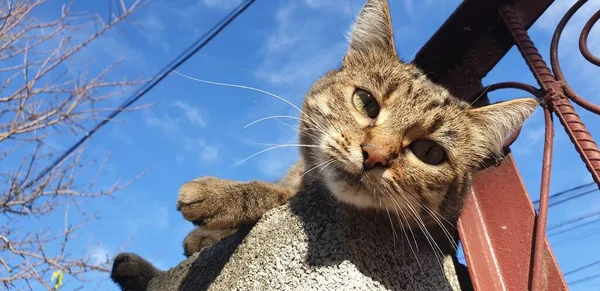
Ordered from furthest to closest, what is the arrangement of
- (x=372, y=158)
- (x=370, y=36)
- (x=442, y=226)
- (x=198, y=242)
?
(x=198, y=242) → (x=370, y=36) → (x=442, y=226) → (x=372, y=158)

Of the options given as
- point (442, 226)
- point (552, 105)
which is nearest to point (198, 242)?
point (442, 226)

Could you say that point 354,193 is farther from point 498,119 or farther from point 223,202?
point 498,119

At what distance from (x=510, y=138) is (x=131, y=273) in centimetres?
150

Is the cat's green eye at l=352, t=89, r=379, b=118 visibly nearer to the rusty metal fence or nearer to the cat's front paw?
the rusty metal fence

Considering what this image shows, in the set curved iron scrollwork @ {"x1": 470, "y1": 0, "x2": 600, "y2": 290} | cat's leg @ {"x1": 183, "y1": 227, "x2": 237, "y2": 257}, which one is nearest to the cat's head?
curved iron scrollwork @ {"x1": 470, "y1": 0, "x2": 600, "y2": 290}

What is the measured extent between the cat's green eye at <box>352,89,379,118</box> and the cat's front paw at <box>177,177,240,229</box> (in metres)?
0.51

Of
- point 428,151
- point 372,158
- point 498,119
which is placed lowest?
point 372,158

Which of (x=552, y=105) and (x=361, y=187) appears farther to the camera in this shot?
(x=361, y=187)

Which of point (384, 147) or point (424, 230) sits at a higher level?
point (384, 147)

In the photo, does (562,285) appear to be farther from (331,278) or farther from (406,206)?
(331,278)

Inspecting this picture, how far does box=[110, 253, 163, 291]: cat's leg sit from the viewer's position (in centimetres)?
201

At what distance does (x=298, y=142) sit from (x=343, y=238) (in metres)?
0.67

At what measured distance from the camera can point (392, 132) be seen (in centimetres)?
153

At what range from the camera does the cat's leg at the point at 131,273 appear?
6.59 ft
